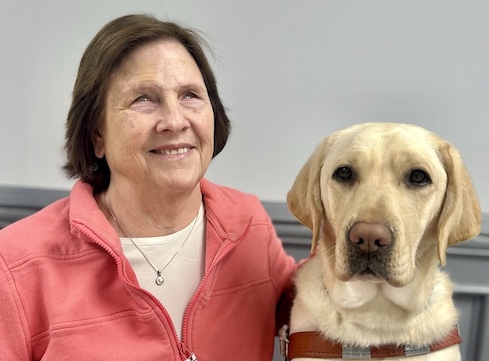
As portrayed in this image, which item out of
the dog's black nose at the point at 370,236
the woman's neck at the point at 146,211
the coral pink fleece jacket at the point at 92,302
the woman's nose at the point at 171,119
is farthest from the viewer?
the woman's neck at the point at 146,211

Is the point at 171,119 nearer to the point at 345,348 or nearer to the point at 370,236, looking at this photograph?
the point at 370,236

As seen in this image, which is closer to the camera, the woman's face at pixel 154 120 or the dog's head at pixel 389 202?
the dog's head at pixel 389 202

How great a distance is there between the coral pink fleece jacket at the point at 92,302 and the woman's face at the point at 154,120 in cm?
17

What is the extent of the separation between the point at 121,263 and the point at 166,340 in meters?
0.24

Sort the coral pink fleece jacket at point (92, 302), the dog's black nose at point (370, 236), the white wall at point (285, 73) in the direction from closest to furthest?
the dog's black nose at point (370, 236), the coral pink fleece jacket at point (92, 302), the white wall at point (285, 73)

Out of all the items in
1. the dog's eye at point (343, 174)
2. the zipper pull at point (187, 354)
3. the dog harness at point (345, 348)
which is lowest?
the zipper pull at point (187, 354)

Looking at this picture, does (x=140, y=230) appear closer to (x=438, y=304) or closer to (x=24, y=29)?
(x=438, y=304)

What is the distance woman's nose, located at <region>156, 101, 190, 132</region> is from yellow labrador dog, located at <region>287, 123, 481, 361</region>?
0.41 meters

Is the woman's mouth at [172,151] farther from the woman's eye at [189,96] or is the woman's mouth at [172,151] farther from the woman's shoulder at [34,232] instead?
the woman's shoulder at [34,232]

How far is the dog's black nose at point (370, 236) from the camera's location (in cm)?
101

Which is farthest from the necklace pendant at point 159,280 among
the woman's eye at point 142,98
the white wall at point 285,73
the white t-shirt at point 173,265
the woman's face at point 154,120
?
the white wall at point 285,73

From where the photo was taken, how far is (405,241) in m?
1.04

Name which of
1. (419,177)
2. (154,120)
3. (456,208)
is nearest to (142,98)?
(154,120)

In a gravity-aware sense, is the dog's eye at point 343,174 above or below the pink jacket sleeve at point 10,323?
above
